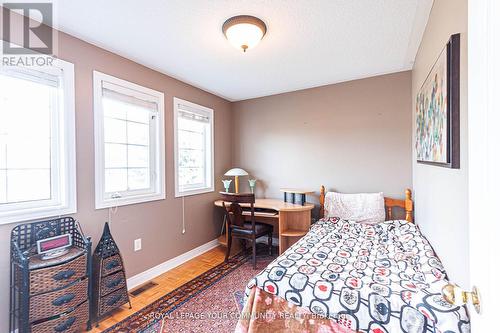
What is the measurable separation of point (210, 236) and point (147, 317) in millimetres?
1598

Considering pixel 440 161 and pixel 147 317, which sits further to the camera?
pixel 147 317

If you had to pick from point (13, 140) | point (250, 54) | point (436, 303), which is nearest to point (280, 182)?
point (250, 54)

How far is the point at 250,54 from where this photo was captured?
2369 millimetres

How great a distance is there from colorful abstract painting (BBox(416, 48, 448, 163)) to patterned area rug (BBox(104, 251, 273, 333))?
187cm

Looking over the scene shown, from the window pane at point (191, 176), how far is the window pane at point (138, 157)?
1.72 ft

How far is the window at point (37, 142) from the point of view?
5.59 feet

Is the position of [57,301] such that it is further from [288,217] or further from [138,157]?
[288,217]

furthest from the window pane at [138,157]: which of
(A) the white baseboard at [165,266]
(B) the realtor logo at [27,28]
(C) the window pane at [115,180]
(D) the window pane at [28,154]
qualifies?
(A) the white baseboard at [165,266]

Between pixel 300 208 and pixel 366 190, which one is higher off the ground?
pixel 366 190

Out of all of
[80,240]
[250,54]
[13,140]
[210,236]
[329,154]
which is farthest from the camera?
[210,236]

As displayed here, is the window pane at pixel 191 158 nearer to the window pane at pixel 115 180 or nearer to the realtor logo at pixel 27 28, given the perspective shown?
the window pane at pixel 115 180

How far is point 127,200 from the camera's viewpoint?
2.40m

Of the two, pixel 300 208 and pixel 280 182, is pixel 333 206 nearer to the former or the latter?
pixel 300 208

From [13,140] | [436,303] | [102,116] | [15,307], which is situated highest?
[102,116]
